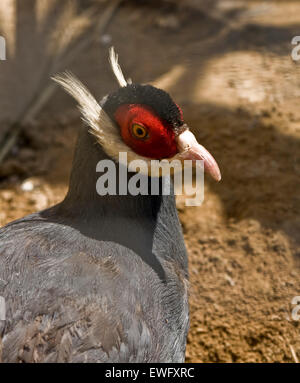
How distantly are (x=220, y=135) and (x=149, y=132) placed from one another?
2287 millimetres

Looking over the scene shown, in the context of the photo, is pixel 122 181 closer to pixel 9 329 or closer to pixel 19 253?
pixel 19 253

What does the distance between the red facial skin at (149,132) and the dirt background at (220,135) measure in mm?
1520

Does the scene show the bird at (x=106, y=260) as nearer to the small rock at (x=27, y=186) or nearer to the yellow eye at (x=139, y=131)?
the yellow eye at (x=139, y=131)

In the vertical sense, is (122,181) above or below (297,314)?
above

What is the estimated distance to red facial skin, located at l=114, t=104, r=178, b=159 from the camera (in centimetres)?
258

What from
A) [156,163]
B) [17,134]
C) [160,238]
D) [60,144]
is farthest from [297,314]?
[17,134]

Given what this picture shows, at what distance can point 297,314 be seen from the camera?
139 inches

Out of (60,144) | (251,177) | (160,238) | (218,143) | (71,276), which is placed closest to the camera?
(71,276)

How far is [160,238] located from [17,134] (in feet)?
9.88

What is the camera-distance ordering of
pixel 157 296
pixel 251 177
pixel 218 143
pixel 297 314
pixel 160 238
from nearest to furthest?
1. pixel 157 296
2. pixel 160 238
3. pixel 297 314
4. pixel 251 177
5. pixel 218 143

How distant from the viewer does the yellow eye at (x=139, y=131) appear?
8.55 ft

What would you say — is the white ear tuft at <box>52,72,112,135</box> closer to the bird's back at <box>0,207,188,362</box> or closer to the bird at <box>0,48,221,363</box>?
the bird at <box>0,48,221,363</box>

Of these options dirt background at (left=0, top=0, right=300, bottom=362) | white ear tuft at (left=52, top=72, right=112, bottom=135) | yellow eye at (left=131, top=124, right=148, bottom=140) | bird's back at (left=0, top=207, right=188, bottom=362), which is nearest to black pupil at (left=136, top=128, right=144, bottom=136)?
yellow eye at (left=131, top=124, right=148, bottom=140)
